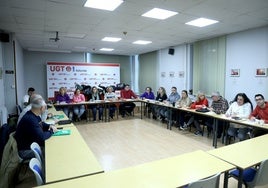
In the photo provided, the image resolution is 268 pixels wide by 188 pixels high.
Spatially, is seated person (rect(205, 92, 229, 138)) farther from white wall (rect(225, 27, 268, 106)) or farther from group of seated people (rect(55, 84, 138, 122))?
group of seated people (rect(55, 84, 138, 122))

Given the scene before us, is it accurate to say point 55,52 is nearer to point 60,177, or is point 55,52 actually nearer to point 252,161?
point 60,177

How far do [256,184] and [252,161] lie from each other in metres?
0.21

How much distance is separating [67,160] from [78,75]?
7.13 m

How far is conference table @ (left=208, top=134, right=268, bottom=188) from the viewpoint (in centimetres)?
181

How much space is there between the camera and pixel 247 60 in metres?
4.91

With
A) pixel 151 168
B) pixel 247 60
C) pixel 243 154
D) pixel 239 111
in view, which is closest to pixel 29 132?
pixel 151 168

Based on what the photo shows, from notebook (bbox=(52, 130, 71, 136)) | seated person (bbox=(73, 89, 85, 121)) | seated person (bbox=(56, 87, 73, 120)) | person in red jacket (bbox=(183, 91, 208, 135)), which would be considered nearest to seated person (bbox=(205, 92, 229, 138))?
person in red jacket (bbox=(183, 91, 208, 135))

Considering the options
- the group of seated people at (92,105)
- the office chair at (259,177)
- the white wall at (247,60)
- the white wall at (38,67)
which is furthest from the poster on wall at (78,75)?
the office chair at (259,177)

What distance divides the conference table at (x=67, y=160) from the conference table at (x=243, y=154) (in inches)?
50.0

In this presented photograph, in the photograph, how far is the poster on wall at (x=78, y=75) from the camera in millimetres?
8297

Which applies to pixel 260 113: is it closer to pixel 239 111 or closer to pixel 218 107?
pixel 239 111

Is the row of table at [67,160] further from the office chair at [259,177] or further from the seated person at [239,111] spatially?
the seated person at [239,111]

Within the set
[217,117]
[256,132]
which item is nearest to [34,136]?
[217,117]

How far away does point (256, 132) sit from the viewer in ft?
11.4
